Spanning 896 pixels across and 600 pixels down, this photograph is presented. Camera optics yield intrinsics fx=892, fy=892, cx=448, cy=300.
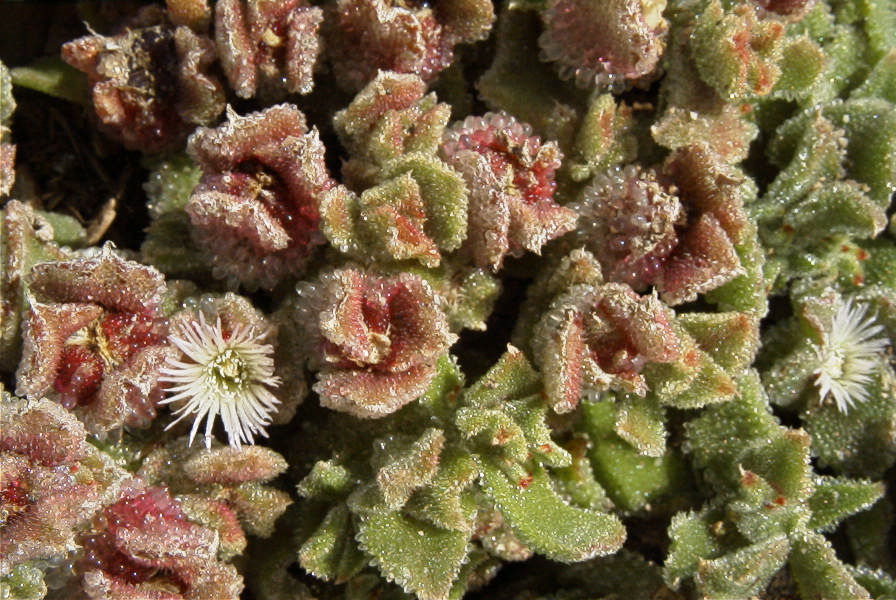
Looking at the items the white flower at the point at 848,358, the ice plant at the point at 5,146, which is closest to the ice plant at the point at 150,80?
the ice plant at the point at 5,146

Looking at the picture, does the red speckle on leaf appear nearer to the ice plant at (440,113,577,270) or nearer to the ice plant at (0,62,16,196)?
the ice plant at (0,62,16,196)

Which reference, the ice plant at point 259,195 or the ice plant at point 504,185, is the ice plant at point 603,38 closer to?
the ice plant at point 504,185

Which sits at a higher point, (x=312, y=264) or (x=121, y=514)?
(x=312, y=264)

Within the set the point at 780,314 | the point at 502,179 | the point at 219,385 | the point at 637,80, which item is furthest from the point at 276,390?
the point at 780,314

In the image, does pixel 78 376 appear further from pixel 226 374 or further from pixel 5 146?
pixel 5 146

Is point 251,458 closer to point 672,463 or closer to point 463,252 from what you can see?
point 463,252

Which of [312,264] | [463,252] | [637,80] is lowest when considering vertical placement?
[312,264]
